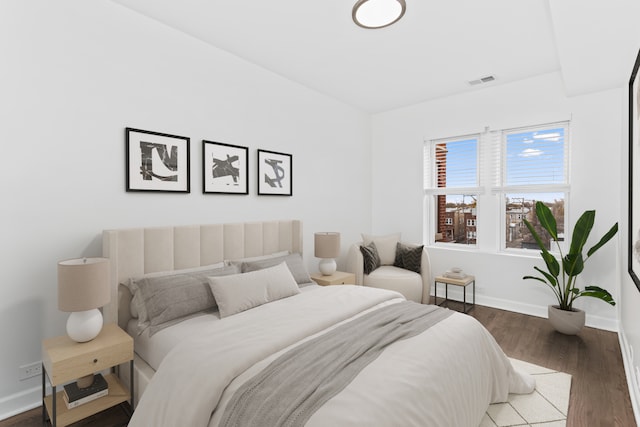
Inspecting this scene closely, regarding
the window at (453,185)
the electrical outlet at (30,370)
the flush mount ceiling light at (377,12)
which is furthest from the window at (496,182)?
the electrical outlet at (30,370)

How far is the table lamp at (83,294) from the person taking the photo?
1.85 metres

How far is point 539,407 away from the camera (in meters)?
2.14

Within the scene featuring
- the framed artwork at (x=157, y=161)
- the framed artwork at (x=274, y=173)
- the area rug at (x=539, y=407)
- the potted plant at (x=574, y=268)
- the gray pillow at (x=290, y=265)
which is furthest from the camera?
the framed artwork at (x=274, y=173)

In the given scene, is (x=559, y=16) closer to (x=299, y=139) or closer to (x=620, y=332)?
(x=299, y=139)

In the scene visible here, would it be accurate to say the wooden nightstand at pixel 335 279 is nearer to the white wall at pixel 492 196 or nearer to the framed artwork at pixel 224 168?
the framed artwork at pixel 224 168

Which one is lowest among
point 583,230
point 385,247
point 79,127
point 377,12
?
point 385,247

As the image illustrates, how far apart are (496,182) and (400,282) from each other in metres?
1.79

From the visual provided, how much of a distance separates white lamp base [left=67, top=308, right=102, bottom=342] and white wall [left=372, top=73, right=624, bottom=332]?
3.91 meters

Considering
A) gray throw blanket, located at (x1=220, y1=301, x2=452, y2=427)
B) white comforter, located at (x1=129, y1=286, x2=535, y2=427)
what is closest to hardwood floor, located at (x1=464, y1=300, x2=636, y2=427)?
white comforter, located at (x1=129, y1=286, x2=535, y2=427)

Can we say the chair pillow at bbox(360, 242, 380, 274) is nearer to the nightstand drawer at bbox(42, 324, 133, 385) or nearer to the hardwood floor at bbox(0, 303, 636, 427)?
the hardwood floor at bbox(0, 303, 636, 427)

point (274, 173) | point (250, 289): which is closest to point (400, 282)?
point (274, 173)

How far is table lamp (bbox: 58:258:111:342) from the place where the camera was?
185 centimetres

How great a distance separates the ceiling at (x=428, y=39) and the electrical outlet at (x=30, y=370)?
2.63 metres

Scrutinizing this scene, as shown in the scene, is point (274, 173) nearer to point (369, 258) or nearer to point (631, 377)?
point (369, 258)
